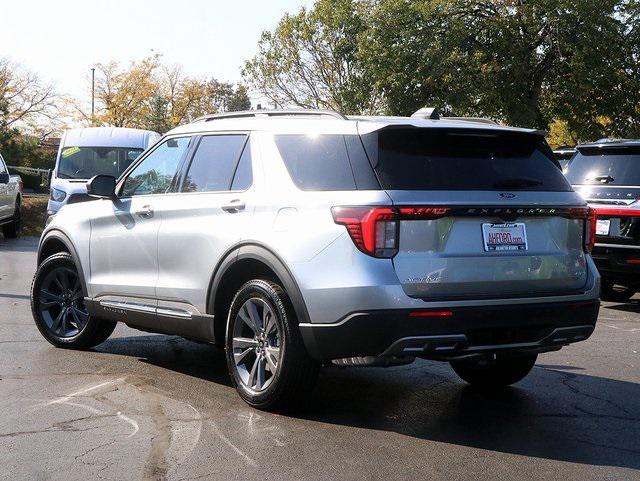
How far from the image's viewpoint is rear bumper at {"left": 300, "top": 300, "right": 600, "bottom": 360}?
5082 mm

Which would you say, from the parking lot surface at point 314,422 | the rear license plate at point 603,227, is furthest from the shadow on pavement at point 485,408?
the rear license plate at point 603,227

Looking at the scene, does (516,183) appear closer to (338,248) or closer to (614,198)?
(338,248)

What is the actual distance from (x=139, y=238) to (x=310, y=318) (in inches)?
81.5

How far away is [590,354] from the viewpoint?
8.04 m

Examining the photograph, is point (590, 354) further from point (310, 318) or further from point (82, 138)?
point (82, 138)

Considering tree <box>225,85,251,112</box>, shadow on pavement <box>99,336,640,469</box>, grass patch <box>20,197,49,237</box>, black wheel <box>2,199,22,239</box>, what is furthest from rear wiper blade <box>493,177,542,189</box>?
tree <box>225,85,251,112</box>

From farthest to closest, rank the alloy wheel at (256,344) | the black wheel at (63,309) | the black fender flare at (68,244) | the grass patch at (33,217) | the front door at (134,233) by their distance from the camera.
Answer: the grass patch at (33,217)
the black wheel at (63,309)
the black fender flare at (68,244)
the front door at (134,233)
the alloy wheel at (256,344)

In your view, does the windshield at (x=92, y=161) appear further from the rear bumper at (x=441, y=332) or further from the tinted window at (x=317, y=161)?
the rear bumper at (x=441, y=332)

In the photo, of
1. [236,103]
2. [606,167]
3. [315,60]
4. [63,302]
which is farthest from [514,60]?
[236,103]

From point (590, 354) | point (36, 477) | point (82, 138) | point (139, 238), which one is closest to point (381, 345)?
point (36, 477)

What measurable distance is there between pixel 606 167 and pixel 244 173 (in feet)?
21.4

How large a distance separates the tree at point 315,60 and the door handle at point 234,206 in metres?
42.9

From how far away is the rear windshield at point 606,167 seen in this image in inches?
437

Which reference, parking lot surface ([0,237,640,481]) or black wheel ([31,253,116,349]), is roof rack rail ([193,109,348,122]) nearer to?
parking lot surface ([0,237,640,481])
